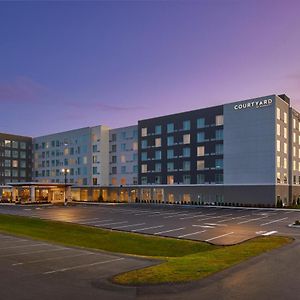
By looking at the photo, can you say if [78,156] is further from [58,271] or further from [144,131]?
[58,271]

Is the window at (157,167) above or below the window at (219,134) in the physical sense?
below

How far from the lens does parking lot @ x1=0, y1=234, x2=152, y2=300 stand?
1136 centimetres

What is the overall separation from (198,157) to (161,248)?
56.5 m

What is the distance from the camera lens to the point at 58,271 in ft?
47.6

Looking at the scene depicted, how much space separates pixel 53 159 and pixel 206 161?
5479cm

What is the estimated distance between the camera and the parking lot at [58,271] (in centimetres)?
1136

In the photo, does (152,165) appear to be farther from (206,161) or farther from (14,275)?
(14,275)

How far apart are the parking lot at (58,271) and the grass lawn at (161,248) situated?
1.08 m

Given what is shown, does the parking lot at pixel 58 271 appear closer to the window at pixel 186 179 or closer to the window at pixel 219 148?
the window at pixel 219 148

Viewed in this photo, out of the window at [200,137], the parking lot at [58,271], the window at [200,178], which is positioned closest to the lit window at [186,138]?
the window at [200,137]

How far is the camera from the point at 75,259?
17125 mm

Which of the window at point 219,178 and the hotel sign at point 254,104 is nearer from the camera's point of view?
the hotel sign at point 254,104

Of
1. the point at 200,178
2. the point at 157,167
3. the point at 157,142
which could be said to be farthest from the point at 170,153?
the point at 200,178

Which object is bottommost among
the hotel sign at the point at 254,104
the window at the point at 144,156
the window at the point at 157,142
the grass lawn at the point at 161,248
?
the grass lawn at the point at 161,248
